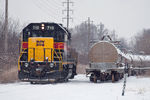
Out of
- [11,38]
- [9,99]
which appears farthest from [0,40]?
[9,99]

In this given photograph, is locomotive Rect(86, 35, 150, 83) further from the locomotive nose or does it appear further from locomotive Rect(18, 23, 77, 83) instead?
the locomotive nose

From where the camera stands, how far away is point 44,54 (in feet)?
57.7

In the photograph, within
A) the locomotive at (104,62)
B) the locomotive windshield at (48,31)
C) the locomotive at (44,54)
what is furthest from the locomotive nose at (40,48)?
the locomotive at (104,62)

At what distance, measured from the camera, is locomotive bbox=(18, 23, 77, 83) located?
17141 millimetres

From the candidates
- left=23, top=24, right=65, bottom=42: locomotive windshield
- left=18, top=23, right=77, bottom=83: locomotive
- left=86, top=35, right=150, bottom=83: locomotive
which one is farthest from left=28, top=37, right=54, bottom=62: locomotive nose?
left=86, top=35, right=150, bottom=83: locomotive

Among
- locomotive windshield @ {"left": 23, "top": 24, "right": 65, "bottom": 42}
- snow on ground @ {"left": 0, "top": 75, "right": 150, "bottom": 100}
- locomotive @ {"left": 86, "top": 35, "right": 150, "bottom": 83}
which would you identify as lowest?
snow on ground @ {"left": 0, "top": 75, "right": 150, "bottom": 100}

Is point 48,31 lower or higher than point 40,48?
higher

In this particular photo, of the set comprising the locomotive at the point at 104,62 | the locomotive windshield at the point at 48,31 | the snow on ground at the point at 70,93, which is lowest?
the snow on ground at the point at 70,93

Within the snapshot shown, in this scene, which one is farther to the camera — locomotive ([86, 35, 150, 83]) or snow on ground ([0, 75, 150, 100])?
locomotive ([86, 35, 150, 83])

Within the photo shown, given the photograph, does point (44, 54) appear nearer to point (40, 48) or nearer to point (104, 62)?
point (40, 48)

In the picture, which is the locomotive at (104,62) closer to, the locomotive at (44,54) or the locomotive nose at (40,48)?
the locomotive at (44,54)

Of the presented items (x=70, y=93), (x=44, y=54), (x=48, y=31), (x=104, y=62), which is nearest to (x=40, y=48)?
(x=44, y=54)

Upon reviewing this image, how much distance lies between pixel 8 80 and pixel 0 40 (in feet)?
34.3

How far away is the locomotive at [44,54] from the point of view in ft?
56.2
